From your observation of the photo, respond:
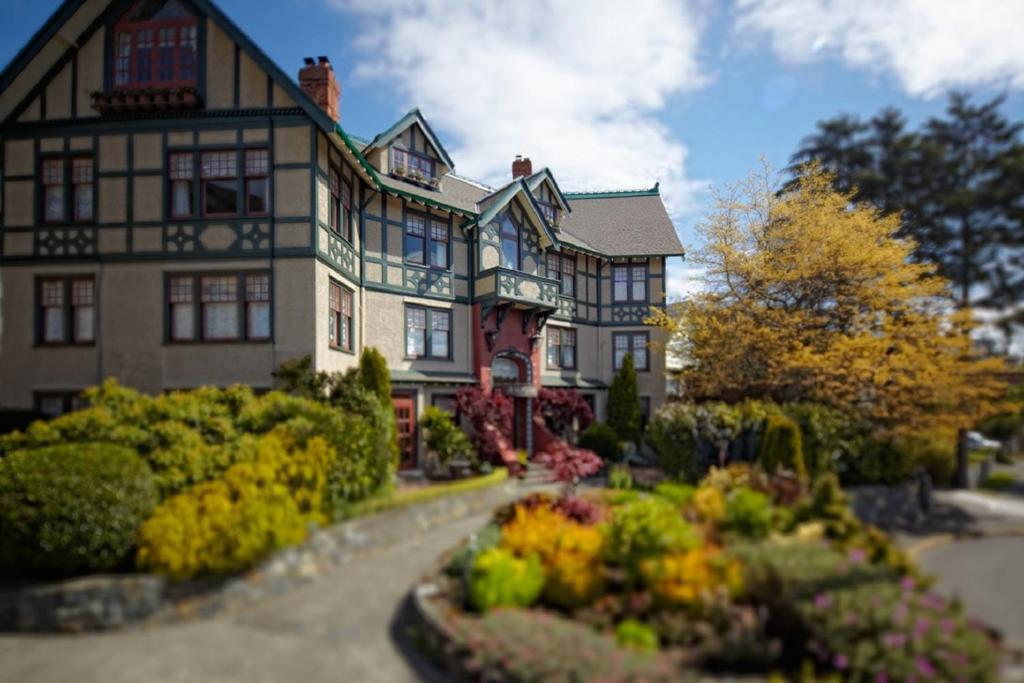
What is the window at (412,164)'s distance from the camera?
22.1 m

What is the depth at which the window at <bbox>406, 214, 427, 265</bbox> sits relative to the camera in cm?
2181

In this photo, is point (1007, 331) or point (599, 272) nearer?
point (1007, 331)

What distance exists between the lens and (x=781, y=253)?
22219mm

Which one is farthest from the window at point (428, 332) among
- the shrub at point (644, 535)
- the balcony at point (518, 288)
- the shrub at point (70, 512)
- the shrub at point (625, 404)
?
the shrub at point (644, 535)

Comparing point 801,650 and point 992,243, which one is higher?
point 992,243

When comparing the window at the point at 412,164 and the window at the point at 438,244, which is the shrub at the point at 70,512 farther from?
the window at the point at 412,164

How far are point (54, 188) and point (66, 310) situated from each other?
369cm

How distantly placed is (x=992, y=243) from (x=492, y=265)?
1557cm

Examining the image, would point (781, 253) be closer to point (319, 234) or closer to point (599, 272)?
point (599, 272)

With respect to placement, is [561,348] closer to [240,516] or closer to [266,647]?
[240,516]

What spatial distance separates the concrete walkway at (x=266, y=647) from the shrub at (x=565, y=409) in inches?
496

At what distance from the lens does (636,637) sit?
812 centimetres

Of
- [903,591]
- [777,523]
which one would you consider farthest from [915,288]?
[903,591]

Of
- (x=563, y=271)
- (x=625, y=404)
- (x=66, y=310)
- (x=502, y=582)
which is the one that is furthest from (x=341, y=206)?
(x=625, y=404)
